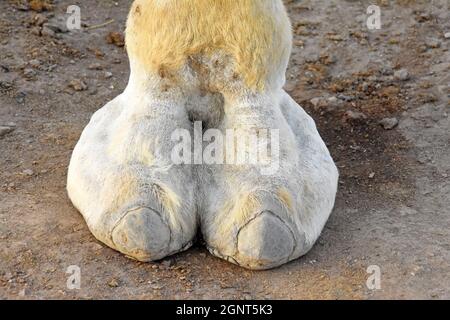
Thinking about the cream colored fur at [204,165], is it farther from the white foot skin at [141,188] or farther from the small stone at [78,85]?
the small stone at [78,85]

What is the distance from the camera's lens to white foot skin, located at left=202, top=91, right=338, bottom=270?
2.89m

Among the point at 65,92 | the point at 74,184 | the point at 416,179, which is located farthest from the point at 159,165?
the point at 65,92

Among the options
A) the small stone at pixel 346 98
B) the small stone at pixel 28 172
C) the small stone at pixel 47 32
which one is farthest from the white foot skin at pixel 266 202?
the small stone at pixel 47 32

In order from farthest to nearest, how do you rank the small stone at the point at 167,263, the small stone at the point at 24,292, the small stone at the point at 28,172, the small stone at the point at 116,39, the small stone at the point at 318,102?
the small stone at the point at 116,39 < the small stone at the point at 318,102 < the small stone at the point at 28,172 < the small stone at the point at 167,263 < the small stone at the point at 24,292

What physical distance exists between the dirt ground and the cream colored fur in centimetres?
10

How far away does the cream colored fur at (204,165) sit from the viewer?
9.53 ft

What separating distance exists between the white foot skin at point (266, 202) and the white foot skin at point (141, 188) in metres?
0.11

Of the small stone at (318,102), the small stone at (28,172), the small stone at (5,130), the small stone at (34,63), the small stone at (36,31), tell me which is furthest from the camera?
the small stone at (36,31)

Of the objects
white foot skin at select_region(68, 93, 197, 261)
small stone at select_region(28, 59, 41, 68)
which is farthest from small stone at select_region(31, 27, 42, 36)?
white foot skin at select_region(68, 93, 197, 261)

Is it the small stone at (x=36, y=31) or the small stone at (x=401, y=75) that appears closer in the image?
the small stone at (x=401, y=75)

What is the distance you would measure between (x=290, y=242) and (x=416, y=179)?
1.04 metres

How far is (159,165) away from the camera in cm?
299

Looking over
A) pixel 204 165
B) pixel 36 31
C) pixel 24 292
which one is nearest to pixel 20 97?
pixel 36 31
